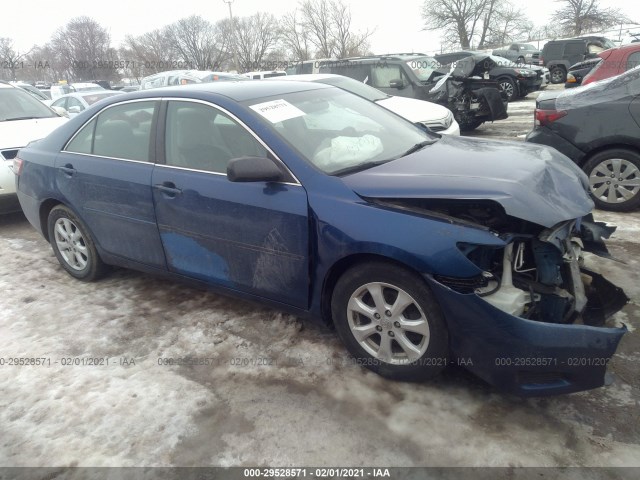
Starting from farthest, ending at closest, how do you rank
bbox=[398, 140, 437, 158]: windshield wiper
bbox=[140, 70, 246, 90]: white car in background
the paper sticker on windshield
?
bbox=[140, 70, 246, 90]: white car in background
bbox=[398, 140, 437, 158]: windshield wiper
the paper sticker on windshield

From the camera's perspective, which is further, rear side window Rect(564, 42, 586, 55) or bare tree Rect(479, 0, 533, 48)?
bare tree Rect(479, 0, 533, 48)

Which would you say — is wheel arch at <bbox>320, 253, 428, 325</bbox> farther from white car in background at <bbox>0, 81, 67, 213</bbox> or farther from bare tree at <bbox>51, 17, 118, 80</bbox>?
bare tree at <bbox>51, 17, 118, 80</bbox>

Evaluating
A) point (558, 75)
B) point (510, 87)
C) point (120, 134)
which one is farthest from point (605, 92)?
point (558, 75)

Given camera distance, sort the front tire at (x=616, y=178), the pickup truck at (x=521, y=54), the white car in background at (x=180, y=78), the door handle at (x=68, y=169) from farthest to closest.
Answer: the pickup truck at (x=521, y=54) < the white car in background at (x=180, y=78) < the front tire at (x=616, y=178) < the door handle at (x=68, y=169)

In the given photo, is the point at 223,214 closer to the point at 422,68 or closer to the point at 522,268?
the point at 522,268

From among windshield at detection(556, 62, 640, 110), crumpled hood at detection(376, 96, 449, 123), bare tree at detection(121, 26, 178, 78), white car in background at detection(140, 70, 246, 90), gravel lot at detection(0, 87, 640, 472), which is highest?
bare tree at detection(121, 26, 178, 78)

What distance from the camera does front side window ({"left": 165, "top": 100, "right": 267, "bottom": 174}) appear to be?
3141 millimetres

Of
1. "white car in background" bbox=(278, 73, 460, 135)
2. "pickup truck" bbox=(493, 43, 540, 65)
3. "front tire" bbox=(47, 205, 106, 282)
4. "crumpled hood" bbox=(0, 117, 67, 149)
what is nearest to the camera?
"front tire" bbox=(47, 205, 106, 282)

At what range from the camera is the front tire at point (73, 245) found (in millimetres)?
4219

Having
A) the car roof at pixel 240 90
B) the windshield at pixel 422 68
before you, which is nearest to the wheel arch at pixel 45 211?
the car roof at pixel 240 90

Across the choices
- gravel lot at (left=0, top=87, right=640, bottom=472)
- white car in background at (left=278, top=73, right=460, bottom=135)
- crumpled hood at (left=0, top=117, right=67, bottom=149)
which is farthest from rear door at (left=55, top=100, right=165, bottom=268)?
white car in background at (left=278, top=73, right=460, bottom=135)

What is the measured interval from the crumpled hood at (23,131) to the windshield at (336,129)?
13.9 ft

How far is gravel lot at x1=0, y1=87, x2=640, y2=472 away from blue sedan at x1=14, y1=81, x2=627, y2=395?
8.8 inches

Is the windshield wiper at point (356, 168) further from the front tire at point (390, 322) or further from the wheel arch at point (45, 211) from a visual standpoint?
the wheel arch at point (45, 211)
